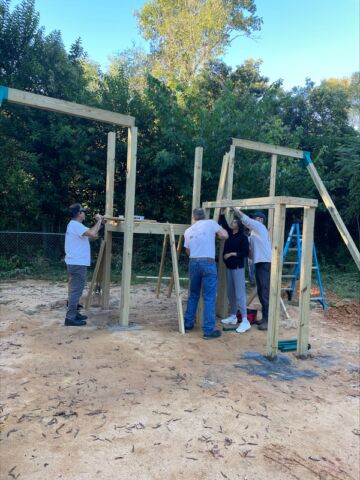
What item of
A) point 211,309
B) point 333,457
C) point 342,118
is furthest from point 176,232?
point 342,118

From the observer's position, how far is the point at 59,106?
5090mm

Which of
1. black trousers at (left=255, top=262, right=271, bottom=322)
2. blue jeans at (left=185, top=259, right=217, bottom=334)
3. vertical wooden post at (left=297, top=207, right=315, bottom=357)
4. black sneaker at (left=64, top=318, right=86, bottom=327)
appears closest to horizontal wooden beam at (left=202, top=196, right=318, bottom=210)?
vertical wooden post at (left=297, top=207, right=315, bottom=357)

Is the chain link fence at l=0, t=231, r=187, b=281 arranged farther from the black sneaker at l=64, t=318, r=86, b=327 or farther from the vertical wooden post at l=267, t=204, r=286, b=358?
the vertical wooden post at l=267, t=204, r=286, b=358

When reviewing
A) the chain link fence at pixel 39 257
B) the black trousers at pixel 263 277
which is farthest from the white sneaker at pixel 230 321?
the chain link fence at pixel 39 257

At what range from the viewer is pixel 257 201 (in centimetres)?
526

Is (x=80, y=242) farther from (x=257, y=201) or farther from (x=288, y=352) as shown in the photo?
(x=288, y=352)

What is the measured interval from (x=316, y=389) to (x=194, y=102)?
31.7 feet

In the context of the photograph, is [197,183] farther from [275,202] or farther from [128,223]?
[275,202]

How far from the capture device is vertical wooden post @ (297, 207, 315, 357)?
201 inches

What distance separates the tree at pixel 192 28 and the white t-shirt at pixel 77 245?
1770cm

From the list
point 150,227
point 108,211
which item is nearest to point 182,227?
point 150,227

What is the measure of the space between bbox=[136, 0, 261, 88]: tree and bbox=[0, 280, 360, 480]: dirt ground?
18.8 m

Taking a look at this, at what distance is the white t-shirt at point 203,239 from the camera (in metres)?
5.61

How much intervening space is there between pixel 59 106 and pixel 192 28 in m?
19.7
